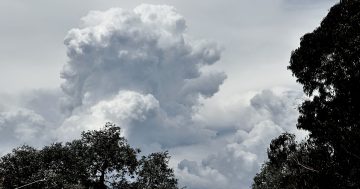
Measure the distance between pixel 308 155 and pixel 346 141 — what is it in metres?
5.29

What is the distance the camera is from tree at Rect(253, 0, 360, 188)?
1526 inches

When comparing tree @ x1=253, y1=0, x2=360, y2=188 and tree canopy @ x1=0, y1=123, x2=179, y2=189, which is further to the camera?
tree canopy @ x1=0, y1=123, x2=179, y2=189

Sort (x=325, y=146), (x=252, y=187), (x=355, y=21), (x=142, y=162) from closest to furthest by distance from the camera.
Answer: (x=355, y=21), (x=325, y=146), (x=142, y=162), (x=252, y=187)

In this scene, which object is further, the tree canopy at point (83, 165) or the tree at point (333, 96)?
the tree canopy at point (83, 165)

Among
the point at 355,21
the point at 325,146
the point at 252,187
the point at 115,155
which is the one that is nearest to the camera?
the point at 355,21

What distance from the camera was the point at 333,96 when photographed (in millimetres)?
Result: 41812

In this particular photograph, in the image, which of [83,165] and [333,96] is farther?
[83,165]

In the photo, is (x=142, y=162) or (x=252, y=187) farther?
(x=252, y=187)

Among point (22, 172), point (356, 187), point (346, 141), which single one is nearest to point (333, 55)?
point (346, 141)

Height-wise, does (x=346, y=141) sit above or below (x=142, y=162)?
below

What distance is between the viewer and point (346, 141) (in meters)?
39.7

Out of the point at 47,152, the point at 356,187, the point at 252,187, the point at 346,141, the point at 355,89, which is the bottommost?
the point at 356,187

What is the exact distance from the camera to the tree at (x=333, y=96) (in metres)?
38.8

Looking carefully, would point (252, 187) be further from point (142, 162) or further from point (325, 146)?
point (325, 146)
